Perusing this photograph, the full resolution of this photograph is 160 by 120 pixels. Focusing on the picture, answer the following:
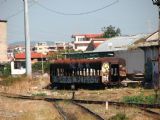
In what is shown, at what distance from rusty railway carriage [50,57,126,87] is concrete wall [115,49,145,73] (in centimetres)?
1249

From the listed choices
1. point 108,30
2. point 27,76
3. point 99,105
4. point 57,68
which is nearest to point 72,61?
point 57,68

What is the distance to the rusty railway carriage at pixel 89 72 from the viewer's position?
3788 centimetres

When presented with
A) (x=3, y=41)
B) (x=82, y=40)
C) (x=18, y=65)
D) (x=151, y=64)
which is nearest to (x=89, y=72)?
(x=151, y=64)

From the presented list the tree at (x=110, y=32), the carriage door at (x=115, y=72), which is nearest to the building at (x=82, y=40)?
the tree at (x=110, y=32)

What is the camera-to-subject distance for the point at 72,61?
41344mm

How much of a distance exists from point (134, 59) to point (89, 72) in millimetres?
16078

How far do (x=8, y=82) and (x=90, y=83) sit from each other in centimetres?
1734

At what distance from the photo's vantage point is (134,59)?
5347cm

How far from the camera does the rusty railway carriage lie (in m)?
37.9

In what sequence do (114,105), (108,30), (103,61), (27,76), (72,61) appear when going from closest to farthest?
(114,105), (103,61), (72,61), (27,76), (108,30)

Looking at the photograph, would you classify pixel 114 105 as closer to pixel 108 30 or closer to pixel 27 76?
pixel 27 76

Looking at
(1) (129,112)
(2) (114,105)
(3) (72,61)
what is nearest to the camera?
(1) (129,112)

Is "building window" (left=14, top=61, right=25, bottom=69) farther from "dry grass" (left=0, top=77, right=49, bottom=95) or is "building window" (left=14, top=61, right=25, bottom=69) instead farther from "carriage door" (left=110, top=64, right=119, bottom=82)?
"carriage door" (left=110, top=64, right=119, bottom=82)

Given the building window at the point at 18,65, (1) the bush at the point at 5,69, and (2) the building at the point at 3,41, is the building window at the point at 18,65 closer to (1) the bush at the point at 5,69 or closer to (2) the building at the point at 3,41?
(1) the bush at the point at 5,69
